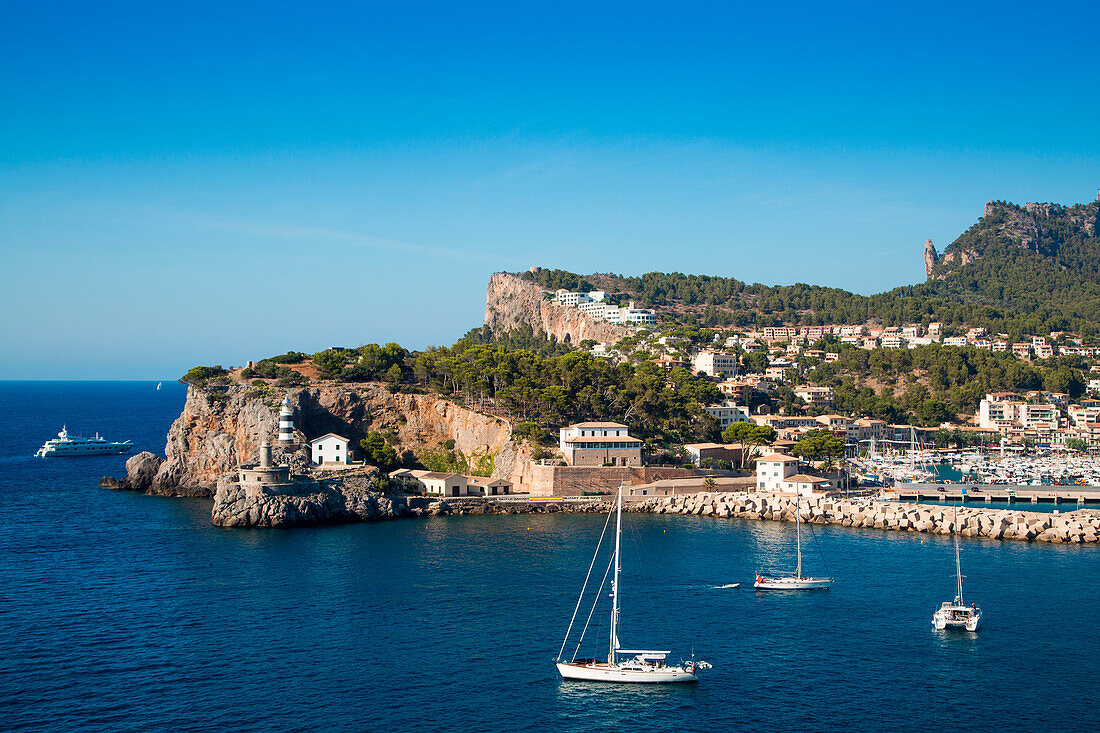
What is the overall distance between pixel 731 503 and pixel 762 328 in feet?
330

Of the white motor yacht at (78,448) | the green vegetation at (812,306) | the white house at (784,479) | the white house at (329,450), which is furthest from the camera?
the green vegetation at (812,306)

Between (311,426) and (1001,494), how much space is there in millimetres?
50651

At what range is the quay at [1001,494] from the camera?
215 feet

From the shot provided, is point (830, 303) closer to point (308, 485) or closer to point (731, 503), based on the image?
point (731, 503)

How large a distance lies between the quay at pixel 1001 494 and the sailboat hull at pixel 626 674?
140 ft

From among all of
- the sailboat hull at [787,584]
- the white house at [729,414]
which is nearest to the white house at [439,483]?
the sailboat hull at [787,584]

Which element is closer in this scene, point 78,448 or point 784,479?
point 784,479

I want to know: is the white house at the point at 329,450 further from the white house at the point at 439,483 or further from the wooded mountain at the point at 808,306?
the wooded mountain at the point at 808,306

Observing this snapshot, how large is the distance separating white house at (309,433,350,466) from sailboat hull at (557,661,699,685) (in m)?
39.2

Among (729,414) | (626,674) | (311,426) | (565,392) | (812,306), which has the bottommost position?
(626,674)

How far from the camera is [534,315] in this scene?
162000 millimetres

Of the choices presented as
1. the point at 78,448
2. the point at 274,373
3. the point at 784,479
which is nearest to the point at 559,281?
the point at 78,448

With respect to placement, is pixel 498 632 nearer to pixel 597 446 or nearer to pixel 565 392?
pixel 597 446

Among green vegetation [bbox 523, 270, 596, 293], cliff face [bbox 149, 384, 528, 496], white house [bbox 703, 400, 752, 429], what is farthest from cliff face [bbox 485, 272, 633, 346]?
cliff face [bbox 149, 384, 528, 496]
